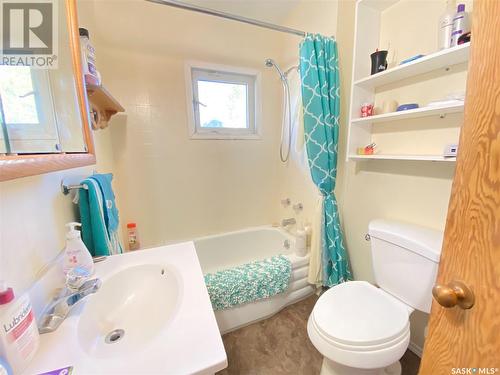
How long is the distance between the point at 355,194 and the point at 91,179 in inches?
65.3

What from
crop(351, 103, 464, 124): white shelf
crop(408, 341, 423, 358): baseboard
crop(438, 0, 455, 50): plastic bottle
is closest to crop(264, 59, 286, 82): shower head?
crop(351, 103, 464, 124): white shelf

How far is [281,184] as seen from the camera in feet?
8.01

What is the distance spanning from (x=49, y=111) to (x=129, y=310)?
2.51 feet

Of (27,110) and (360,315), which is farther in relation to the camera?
(360,315)

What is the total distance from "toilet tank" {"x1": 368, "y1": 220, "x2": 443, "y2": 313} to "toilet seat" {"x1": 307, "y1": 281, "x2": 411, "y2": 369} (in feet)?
0.25

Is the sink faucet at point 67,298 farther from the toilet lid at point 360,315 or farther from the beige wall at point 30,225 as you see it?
the toilet lid at point 360,315

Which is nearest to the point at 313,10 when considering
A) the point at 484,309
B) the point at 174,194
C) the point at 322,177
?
the point at 322,177

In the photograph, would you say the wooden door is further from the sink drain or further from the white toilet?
the sink drain

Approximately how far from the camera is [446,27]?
94 cm

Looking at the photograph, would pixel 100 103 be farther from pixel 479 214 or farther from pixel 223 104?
pixel 479 214

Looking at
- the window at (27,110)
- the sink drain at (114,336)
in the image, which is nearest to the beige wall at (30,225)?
the window at (27,110)

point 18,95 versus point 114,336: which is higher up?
point 18,95

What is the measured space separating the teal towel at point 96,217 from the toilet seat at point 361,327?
3.57ft
